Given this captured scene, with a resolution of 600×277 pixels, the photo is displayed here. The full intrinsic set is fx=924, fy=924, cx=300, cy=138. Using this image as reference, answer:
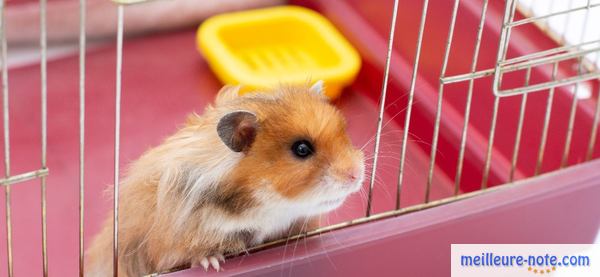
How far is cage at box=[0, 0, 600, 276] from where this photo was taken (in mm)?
2027

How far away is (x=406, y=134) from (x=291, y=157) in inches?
12.7

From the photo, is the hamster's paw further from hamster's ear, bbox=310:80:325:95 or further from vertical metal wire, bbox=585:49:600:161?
vertical metal wire, bbox=585:49:600:161

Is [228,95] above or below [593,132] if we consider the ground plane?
below

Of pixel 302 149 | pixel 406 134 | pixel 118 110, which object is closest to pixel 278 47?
pixel 406 134

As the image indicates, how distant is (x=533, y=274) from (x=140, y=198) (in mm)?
974

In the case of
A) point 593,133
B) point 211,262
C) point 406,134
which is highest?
point 593,133

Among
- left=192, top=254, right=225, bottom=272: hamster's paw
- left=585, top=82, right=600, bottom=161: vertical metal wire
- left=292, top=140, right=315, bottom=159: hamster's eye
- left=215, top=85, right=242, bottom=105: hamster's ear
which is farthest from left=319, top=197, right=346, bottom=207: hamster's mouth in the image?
left=585, top=82, right=600, bottom=161: vertical metal wire

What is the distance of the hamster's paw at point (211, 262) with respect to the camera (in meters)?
1.89

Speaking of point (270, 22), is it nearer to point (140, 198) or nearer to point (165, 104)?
point (165, 104)

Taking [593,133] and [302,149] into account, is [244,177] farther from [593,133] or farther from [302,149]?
[593,133]

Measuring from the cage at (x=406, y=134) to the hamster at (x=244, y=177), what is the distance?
0.08 metres

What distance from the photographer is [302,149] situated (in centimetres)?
184

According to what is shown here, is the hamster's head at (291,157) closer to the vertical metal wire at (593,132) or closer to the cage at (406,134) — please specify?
the cage at (406,134)

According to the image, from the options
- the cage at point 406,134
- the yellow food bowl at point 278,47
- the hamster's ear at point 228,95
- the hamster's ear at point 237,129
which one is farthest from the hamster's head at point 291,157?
the yellow food bowl at point 278,47
